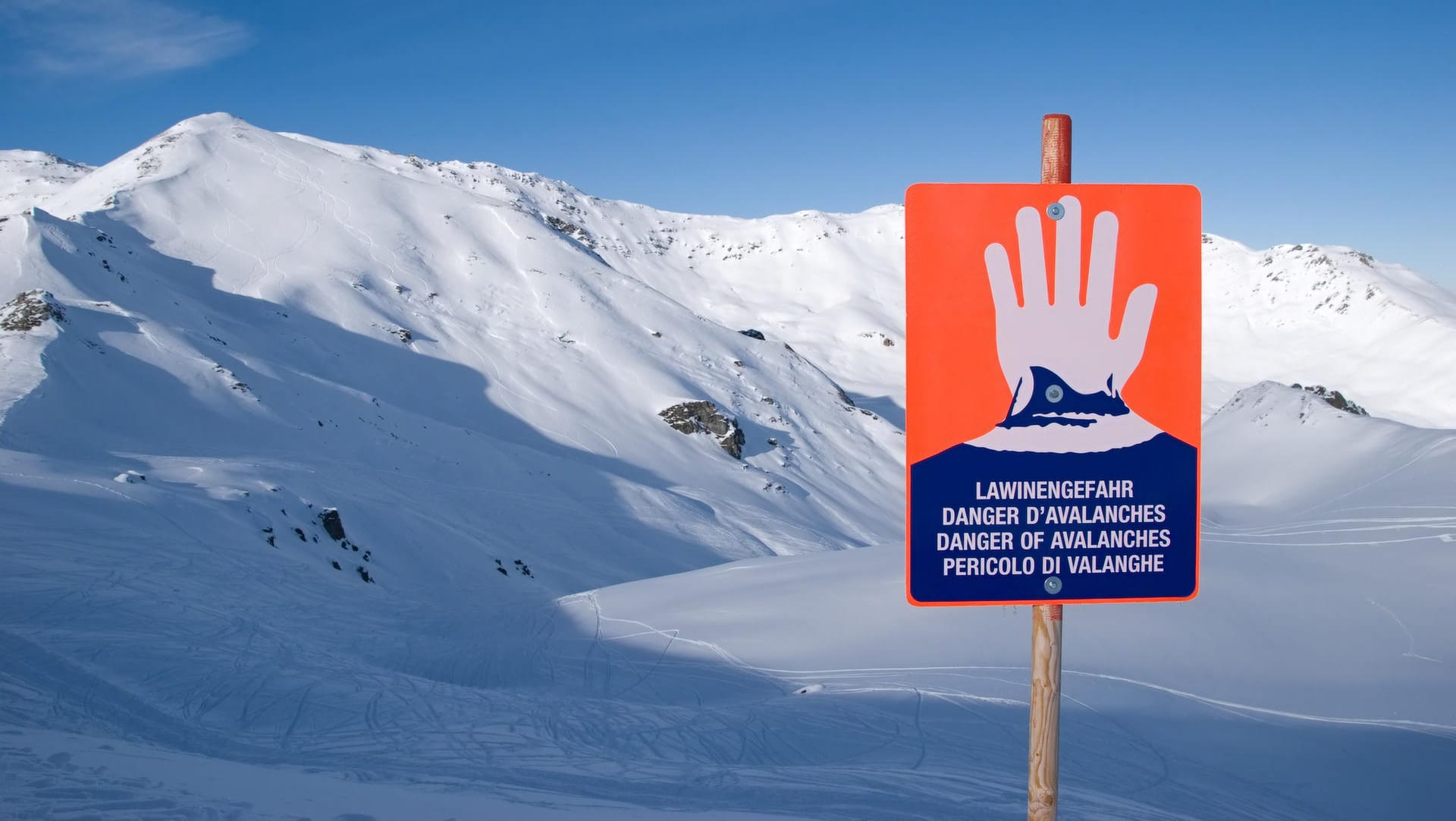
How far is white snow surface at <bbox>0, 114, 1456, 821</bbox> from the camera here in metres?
7.27

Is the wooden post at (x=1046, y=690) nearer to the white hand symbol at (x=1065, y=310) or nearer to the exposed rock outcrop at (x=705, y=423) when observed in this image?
the white hand symbol at (x=1065, y=310)

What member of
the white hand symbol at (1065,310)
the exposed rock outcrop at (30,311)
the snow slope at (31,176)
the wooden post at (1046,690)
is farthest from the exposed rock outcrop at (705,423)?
the snow slope at (31,176)

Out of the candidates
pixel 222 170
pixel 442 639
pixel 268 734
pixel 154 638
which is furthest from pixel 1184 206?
pixel 222 170

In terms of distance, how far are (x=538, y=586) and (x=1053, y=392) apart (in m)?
22.2

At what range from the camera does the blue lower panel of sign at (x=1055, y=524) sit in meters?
2.91

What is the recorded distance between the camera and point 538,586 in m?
23.6

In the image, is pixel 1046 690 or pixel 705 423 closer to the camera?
pixel 1046 690

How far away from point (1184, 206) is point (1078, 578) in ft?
4.16

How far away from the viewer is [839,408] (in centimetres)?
5322

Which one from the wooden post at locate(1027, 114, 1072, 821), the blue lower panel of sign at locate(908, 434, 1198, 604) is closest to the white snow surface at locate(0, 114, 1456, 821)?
the wooden post at locate(1027, 114, 1072, 821)

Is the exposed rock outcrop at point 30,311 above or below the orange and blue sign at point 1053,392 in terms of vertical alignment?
above

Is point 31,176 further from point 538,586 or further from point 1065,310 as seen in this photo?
point 1065,310

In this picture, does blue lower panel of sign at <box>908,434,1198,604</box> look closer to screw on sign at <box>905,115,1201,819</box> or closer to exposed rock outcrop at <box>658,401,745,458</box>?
screw on sign at <box>905,115,1201,819</box>

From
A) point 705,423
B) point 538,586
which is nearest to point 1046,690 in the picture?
point 538,586
